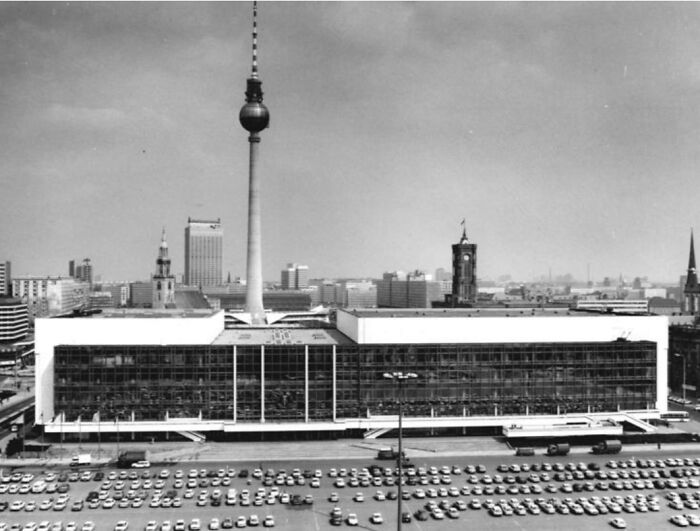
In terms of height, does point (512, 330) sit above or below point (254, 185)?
below

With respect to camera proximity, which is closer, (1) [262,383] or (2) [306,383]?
(1) [262,383]

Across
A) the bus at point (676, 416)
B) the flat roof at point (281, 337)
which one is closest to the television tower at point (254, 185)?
the flat roof at point (281, 337)

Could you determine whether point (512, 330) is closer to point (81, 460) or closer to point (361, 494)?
point (361, 494)

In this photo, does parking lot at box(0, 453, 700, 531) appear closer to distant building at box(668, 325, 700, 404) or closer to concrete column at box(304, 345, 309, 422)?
concrete column at box(304, 345, 309, 422)

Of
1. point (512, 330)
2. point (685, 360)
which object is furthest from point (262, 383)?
point (685, 360)

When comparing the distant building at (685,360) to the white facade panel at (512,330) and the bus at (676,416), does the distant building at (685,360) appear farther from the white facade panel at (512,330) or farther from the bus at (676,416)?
the white facade panel at (512,330)

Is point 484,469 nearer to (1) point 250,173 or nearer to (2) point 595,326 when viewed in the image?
(2) point 595,326
